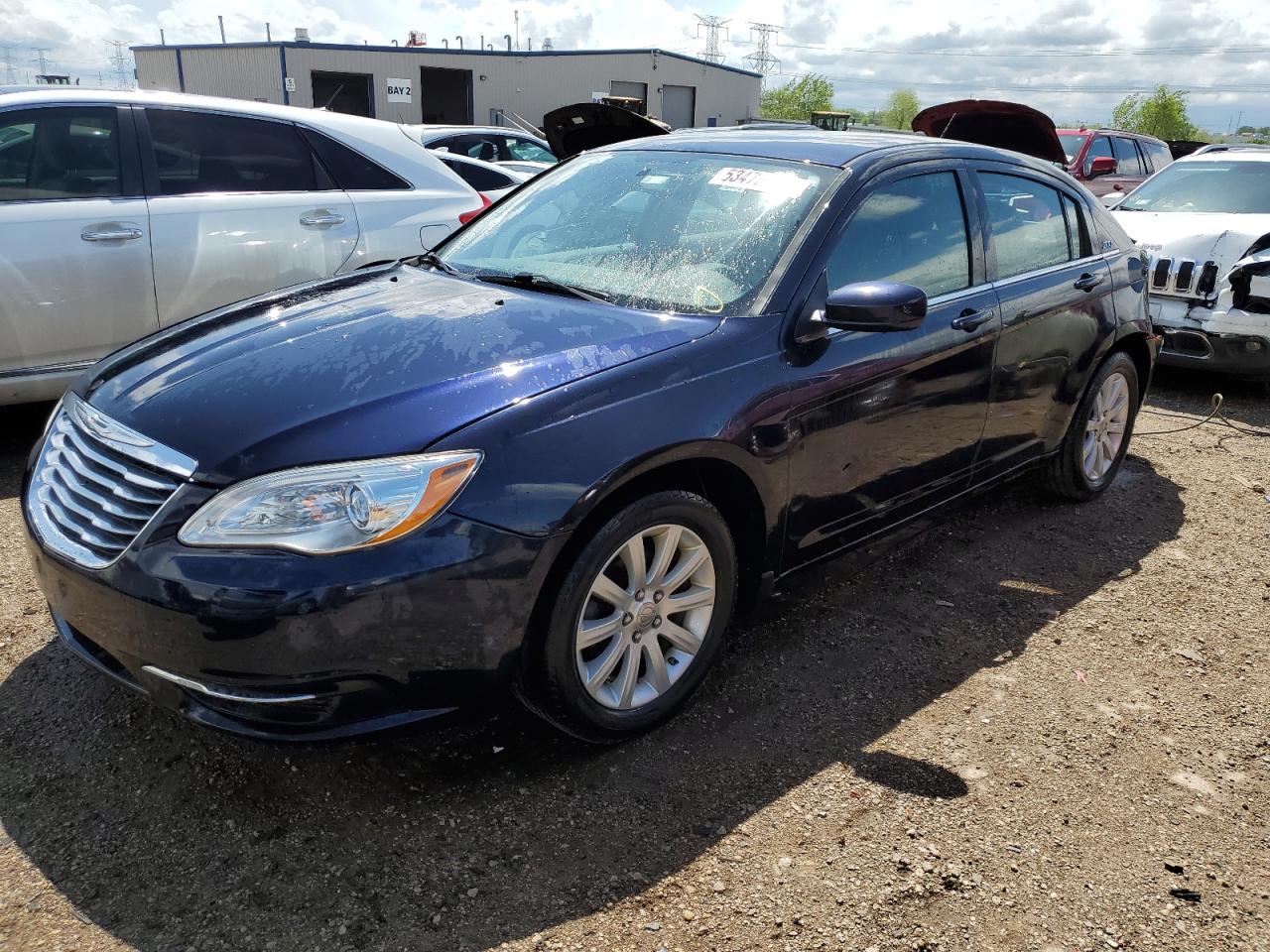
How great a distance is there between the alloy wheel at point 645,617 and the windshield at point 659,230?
74cm

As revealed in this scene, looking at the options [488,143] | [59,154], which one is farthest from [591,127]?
[488,143]

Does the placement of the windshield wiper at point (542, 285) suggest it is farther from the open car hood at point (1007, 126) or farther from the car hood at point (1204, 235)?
the car hood at point (1204, 235)

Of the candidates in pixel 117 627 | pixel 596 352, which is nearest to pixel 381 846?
pixel 117 627

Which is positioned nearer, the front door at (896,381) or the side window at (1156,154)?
the front door at (896,381)

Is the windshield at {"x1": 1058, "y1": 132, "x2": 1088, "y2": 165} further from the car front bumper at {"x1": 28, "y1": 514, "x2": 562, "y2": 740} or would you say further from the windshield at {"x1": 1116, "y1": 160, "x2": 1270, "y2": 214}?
the car front bumper at {"x1": 28, "y1": 514, "x2": 562, "y2": 740}

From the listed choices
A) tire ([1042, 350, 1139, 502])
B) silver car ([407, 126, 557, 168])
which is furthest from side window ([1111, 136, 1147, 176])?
tire ([1042, 350, 1139, 502])

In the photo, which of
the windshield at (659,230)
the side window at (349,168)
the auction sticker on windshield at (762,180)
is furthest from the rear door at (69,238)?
the auction sticker on windshield at (762,180)

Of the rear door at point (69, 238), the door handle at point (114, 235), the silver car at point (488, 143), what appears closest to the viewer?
the rear door at point (69, 238)

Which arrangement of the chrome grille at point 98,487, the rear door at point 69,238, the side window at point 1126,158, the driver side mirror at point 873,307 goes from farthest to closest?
the side window at point 1126,158, the rear door at point 69,238, the driver side mirror at point 873,307, the chrome grille at point 98,487

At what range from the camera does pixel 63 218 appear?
4.52 m

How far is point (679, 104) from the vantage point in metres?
48.4

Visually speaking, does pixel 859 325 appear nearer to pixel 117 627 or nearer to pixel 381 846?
pixel 381 846

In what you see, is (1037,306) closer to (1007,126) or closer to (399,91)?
(1007,126)

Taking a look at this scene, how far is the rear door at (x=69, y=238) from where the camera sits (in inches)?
175
